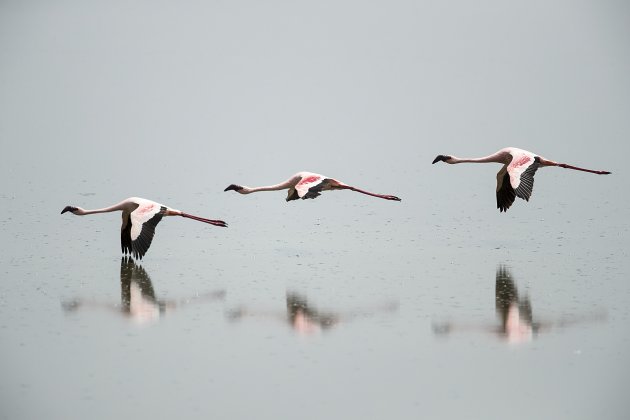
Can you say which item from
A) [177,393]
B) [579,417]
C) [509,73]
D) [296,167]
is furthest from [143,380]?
[509,73]

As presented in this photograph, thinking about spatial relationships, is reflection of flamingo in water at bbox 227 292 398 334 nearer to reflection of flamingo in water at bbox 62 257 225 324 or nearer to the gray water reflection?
reflection of flamingo in water at bbox 62 257 225 324

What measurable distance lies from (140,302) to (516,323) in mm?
4781

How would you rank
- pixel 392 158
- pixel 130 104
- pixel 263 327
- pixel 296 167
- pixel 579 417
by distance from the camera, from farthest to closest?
pixel 130 104 < pixel 392 158 < pixel 296 167 < pixel 263 327 < pixel 579 417

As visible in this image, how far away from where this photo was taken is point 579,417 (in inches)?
459

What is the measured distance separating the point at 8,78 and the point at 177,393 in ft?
137

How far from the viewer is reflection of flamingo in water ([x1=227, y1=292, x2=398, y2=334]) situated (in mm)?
14477

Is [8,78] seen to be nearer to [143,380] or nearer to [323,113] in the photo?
[323,113]

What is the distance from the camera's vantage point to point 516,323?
14602mm

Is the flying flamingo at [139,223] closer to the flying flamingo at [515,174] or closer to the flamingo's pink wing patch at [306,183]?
the flamingo's pink wing patch at [306,183]

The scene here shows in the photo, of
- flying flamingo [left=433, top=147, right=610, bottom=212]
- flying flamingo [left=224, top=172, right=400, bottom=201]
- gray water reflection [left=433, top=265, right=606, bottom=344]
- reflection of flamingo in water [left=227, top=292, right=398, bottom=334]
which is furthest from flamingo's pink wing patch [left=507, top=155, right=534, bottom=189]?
reflection of flamingo in water [left=227, top=292, right=398, bottom=334]

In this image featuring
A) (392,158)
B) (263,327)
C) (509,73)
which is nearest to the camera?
(263,327)

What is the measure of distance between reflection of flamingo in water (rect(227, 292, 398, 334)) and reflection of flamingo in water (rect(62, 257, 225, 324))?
32.3 inches

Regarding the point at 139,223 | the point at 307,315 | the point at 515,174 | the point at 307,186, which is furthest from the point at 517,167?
the point at 139,223

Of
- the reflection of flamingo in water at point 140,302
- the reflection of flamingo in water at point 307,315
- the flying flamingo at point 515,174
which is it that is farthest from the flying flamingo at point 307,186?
the reflection of flamingo in water at point 307,315
